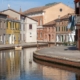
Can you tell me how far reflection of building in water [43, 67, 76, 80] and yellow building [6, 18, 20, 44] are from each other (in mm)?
37956

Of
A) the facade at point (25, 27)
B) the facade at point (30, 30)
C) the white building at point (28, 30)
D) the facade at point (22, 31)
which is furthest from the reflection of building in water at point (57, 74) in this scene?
the facade at point (30, 30)

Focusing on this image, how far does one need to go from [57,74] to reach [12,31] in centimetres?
4339

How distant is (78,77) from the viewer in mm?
21812

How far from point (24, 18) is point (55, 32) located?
442 inches

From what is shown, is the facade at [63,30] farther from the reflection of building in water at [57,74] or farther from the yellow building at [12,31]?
the reflection of building in water at [57,74]

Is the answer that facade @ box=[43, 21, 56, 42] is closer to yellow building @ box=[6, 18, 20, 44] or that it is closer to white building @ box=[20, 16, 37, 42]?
white building @ box=[20, 16, 37, 42]

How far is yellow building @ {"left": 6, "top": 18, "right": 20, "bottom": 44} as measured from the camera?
208 feet

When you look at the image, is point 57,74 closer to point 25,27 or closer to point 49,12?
point 25,27

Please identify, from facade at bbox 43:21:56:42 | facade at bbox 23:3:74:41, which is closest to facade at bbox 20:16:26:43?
facade at bbox 43:21:56:42

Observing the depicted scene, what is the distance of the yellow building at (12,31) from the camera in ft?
208

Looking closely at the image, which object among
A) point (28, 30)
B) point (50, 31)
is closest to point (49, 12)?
point (50, 31)

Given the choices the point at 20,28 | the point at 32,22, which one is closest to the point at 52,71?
the point at 20,28

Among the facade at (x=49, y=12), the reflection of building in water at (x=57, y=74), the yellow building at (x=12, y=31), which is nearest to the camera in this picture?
the reflection of building in water at (x=57, y=74)

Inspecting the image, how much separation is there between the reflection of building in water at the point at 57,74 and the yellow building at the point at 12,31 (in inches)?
1494
